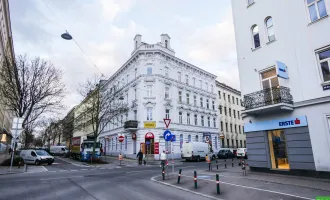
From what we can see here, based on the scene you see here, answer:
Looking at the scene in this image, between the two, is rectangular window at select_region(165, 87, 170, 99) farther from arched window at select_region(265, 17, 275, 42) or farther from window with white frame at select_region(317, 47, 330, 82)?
window with white frame at select_region(317, 47, 330, 82)

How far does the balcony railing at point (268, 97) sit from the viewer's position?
12.1m

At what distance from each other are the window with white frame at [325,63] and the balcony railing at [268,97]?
1834mm

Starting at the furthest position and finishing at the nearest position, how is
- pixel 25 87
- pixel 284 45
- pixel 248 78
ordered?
pixel 25 87 < pixel 248 78 < pixel 284 45

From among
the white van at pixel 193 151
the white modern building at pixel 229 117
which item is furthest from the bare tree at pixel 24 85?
the white modern building at pixel 229 117

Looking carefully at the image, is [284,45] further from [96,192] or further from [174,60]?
[174,60]

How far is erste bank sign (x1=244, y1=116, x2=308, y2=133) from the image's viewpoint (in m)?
11.6

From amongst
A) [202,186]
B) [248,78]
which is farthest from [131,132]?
[202,186]

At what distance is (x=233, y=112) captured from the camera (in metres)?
50.0

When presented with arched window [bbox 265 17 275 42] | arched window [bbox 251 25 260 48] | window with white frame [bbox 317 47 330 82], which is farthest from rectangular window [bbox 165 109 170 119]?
window with white frame [bbox 317 47 330 82]

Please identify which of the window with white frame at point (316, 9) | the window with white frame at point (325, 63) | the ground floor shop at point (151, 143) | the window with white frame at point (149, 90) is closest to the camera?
the window with white frame at point (325, 63)

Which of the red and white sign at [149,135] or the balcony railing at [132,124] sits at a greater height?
the balcony railing at [132,124]

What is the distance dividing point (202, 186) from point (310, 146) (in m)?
6.24

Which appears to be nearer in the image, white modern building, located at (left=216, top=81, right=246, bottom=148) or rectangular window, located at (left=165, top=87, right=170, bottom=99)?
rectangular window, located at (left=165, top=87, right=170, bottom=99)

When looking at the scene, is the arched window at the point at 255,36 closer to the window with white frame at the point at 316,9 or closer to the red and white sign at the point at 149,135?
the window with white frame at the point at 316,9
